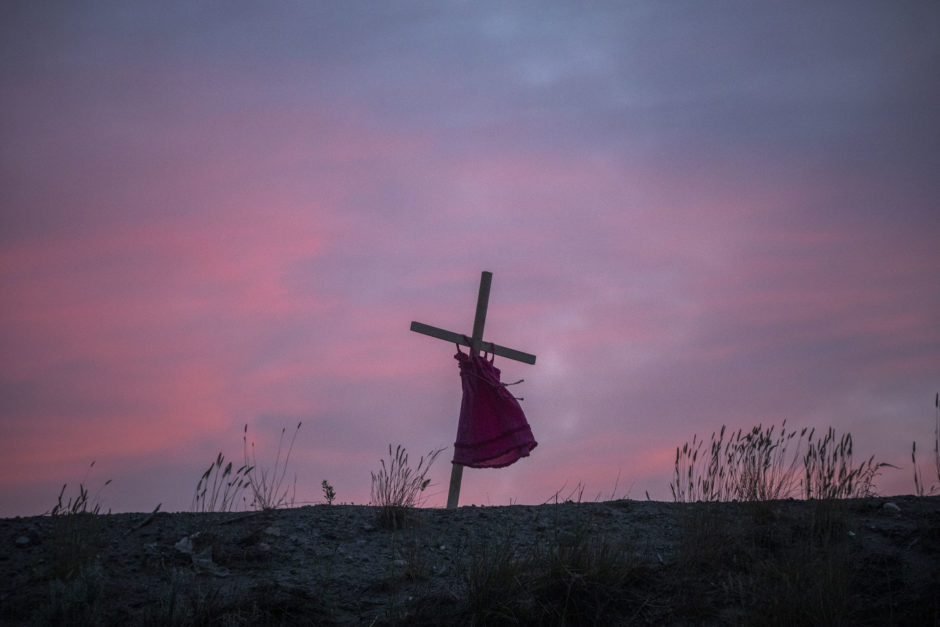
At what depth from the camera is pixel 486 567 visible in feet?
18.4

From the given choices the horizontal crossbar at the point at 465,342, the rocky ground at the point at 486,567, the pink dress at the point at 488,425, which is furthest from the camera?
the horizontal crossbar at the point at 465,342

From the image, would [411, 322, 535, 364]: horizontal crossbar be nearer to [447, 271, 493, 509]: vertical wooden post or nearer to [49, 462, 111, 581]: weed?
[447, 271, 493, 509]: vertical wooden post

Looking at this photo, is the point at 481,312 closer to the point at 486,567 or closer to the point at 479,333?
the point at 479,333

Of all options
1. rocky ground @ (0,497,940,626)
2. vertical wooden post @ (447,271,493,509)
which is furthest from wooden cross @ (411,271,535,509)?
rocky ground @ (0,497,940,626)

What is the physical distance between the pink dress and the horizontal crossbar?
25 centimetres

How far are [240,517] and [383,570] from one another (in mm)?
1729

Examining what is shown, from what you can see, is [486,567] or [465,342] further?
[465,342]

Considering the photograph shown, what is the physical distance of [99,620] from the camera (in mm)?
5422

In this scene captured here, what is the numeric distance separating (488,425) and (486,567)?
3.13 metres

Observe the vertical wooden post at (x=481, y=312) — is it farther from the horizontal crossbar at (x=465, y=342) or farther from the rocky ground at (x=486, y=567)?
the rocky ground at (x=486, y=567)

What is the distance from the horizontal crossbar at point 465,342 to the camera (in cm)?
888

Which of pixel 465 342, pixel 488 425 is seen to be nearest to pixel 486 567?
pixel 488 425

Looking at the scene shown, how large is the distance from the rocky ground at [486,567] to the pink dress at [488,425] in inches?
47.7

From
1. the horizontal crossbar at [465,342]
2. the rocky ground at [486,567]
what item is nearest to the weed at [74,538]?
the rocky ground at [486,567]
